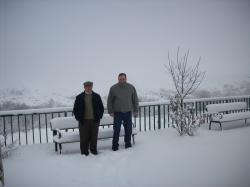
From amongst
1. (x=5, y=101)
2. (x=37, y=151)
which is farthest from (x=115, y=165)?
(x=5, y=101)

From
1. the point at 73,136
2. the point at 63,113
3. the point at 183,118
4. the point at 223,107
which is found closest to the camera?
the point at 73,136

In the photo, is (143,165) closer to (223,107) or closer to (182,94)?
(182,94)

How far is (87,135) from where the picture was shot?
7.01 metres

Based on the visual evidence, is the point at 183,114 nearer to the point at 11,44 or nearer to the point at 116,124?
the point at 116,124

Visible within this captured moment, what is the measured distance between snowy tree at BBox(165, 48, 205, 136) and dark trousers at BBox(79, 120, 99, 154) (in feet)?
9.51

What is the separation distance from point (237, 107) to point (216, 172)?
6275 mm

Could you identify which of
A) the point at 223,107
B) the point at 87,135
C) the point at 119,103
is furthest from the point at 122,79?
the point at 223,107

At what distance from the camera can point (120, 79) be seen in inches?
287

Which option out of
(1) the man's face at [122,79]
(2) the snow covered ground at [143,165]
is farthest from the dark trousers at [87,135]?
(1) the man's face at [122,79]

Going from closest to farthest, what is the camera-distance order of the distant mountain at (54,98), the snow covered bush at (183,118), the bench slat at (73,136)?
the bench slat at (73,136)
the snow covered bush at (183,118)
the distant mountain at (54,98)

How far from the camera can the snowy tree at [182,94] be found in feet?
28.7

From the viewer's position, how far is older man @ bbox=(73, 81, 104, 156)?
22.6ft

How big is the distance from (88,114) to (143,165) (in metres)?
1.85

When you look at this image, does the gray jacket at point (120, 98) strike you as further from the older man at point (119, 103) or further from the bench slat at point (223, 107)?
the bench slat at point (223, 107)
